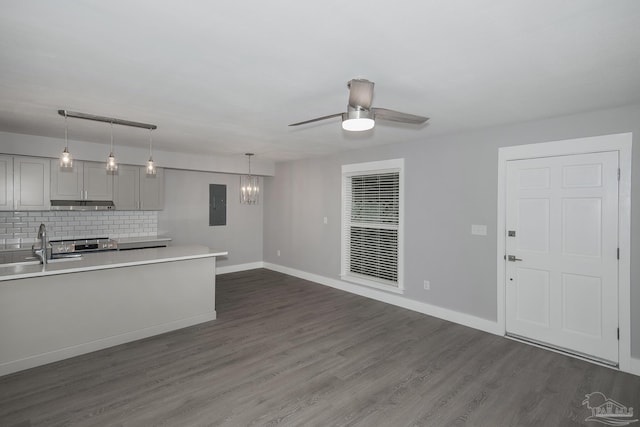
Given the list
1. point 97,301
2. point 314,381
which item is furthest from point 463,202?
point 97,301

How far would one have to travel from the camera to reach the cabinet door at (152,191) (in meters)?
5.69

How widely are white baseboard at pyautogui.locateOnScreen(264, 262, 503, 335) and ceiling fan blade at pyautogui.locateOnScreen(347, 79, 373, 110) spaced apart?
10.5 feet

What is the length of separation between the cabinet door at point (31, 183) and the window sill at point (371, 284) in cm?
478

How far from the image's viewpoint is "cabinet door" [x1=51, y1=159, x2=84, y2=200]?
480 centimetres

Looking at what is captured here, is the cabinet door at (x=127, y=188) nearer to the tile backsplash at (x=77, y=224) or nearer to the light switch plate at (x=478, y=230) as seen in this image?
the tile backsplash at (x=77, y=224)

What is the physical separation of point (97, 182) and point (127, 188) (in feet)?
1.44

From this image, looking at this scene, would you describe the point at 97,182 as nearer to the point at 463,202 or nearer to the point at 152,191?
the point at 152,191

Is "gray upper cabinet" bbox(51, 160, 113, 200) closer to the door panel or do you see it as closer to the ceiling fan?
the ceiling fan

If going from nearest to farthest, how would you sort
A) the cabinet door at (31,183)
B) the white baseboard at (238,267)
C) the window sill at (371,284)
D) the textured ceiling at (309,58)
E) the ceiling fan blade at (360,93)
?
the textured ceiling at (309,58) → the ceiling fan blade at (360,93) → the cabinet door at (31,183) → the window sill at (371,284) → the white baseboard at (238,267)

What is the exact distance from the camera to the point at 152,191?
19.0ft

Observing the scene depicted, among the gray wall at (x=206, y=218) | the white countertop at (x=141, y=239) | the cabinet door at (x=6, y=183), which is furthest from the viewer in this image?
the gray wall at (x=206, y=218)

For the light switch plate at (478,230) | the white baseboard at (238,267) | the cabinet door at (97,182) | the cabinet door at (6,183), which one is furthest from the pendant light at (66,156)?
the light switch plate at (478,230)

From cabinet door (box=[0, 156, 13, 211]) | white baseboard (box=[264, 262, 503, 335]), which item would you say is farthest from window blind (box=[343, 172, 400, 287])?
cabinet door (box=[0, 156, 13, 211])

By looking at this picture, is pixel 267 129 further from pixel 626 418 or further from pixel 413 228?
pixel 626 418
